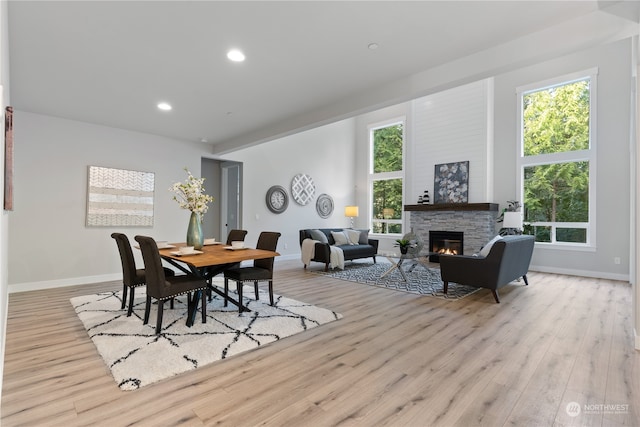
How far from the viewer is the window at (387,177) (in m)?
8.94

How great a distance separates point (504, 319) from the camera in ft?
11.0

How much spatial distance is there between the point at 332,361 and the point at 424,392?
0.69 metres

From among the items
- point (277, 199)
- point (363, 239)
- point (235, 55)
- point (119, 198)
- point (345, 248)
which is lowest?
point (345, 248)

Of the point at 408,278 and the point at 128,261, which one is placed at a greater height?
the point at 128,261

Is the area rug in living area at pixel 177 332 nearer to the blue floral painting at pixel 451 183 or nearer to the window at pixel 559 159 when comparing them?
the blue floral painting at pixel 451 183

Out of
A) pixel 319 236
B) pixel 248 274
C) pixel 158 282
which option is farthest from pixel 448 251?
pixel 158 282

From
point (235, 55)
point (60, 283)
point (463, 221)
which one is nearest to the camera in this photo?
point (235, 55)

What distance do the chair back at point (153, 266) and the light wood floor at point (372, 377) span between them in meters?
0.66

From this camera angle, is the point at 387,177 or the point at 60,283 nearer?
the point at 60,283

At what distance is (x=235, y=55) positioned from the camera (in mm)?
2971

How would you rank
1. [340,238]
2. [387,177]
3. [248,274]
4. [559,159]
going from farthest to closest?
[387,177]
[340,238]
[559,159]
[248,274]

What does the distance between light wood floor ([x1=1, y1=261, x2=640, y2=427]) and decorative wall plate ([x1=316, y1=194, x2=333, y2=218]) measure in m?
5.30

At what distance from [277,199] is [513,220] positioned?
5.05 meters

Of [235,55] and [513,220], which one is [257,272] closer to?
[235,55]
